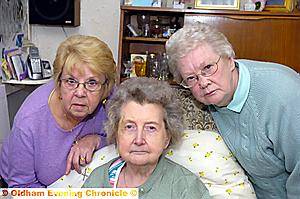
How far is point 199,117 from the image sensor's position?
6.11 feet

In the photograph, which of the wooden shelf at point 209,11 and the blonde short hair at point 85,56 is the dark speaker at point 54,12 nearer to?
the wooden shelf at point 209,11

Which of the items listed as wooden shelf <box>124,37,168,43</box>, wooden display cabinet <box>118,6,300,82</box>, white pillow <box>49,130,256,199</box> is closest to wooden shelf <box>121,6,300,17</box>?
wooden display cabinet <box>118,6,300,82</box>

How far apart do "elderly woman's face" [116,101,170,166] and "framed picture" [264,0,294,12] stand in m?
1.59

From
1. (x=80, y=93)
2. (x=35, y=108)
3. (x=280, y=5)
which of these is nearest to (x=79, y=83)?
(x=80, y=93)

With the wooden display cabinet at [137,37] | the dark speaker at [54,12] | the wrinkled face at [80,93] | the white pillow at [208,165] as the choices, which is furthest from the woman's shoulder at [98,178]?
the dark speaker at [54,12]

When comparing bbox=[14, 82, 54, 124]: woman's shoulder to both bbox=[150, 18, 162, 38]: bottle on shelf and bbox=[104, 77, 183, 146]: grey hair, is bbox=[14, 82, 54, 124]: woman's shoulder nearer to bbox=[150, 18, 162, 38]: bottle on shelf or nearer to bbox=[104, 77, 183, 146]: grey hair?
bbox=[104, 77, 183, 146]: grey hair

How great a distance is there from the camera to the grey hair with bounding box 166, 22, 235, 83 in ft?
4.66

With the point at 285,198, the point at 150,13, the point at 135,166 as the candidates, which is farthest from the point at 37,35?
the point at 285,198

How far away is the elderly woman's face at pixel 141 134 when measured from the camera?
4.73ft

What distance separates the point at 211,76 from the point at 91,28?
1.98 metres

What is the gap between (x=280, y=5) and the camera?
2.77 m

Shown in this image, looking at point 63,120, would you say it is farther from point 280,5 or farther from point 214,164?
point 280,5

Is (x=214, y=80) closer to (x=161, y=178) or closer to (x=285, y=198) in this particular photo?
(x=161, y=178)

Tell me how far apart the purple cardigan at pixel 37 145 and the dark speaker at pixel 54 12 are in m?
1.40
